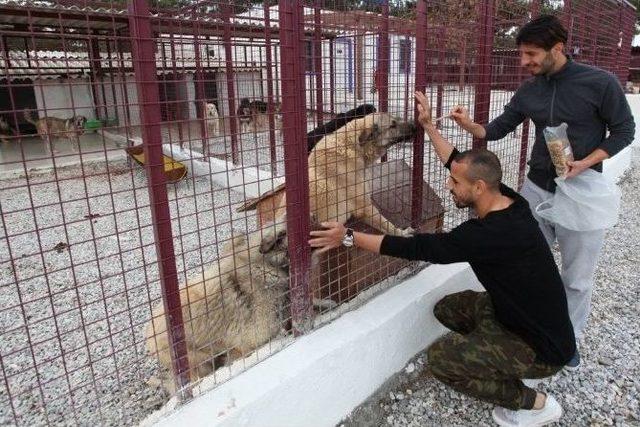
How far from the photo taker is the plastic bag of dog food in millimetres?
3045

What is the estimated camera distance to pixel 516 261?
2686mm

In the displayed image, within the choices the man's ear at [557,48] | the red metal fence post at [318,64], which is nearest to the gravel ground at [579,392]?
the red metal fence post at [318,64]

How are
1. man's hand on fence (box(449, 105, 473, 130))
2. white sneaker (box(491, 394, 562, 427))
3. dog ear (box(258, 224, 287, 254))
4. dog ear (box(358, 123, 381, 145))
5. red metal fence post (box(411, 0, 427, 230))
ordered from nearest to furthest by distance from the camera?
white sneaker (box(491, 394, 562, 427))
dog ear (box(258, 224, 287, 254))
red metal fence post (box(411, 0, 427, 230))
man's hand on fence (box(449, 105, 473, 130))
dog ear (box(358, 123, 381, 145))

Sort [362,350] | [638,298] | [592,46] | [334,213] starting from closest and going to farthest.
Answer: [362,350] < [334,213] < [638,298] < [592,46]

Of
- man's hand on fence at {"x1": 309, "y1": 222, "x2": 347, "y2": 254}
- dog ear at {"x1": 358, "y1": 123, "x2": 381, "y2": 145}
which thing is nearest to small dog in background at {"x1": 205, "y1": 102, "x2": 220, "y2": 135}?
man's hand on fence at {"x1": 309, "y1": 222, "x2": 347, "y2": 254}

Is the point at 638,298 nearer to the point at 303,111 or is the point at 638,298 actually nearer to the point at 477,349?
the point at 477,349

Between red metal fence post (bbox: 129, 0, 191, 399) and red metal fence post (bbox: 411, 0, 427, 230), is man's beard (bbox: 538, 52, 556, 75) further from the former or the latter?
red metal fence post (bbox: 129, 0, 191, 399)

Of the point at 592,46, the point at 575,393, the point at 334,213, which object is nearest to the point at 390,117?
the point at 334,213

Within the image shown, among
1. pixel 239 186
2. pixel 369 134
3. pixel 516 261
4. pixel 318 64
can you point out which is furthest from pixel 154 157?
pixel 369 134

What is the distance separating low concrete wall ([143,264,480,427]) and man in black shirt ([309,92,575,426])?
43 cm

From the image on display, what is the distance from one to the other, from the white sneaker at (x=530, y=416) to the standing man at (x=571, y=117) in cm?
53

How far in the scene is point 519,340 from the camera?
275 centimetres

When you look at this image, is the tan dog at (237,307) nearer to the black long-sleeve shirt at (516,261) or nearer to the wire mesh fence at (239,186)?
the wire mesh fence at (239,186)

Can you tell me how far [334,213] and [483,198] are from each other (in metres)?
1.24
